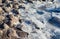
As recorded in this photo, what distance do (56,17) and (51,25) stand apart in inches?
7.4

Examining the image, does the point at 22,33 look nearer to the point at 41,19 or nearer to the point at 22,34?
the point at 22,34

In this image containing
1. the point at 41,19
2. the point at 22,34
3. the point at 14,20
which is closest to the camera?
the point at 22,34

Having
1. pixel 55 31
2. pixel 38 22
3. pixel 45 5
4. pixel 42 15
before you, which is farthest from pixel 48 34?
pixel 45 5

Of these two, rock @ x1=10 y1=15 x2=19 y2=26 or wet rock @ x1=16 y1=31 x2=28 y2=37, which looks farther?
rock @ x1=10 y1=15 x2=19 y2=26

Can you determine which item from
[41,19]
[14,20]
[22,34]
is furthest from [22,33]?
[41,19]

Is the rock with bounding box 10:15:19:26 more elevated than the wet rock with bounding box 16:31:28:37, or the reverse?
the rock with bounding box 10:15:19:26

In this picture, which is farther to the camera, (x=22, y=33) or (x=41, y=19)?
(x=41, y=19)

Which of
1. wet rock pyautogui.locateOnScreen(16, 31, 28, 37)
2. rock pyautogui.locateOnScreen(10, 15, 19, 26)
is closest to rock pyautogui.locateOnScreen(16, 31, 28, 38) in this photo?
wet rock pyautogui.locateOnScreen(16, 31, 28, 37)

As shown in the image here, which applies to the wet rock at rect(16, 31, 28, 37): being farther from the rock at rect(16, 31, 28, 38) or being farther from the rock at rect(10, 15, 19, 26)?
the rock at rect(10, 15, 19, 26)

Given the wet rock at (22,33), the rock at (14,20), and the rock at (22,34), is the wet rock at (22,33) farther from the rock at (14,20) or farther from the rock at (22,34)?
the rock at (14,20)

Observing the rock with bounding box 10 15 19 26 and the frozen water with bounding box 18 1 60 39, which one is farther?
the rock with bounding box 10 15 19 26

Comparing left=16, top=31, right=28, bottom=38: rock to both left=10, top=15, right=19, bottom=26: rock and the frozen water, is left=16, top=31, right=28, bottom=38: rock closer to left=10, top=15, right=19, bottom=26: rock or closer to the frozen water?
the frozen water

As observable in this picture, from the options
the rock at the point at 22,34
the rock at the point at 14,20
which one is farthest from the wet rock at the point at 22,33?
the rock at the point at 14,20

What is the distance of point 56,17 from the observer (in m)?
2.71
